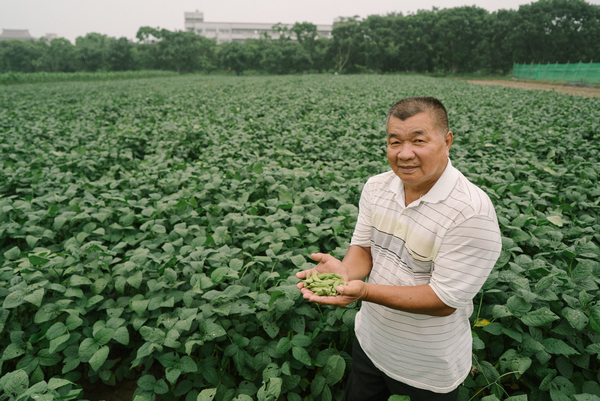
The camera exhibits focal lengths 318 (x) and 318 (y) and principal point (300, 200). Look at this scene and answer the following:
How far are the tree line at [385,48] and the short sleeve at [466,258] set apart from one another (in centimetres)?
5756

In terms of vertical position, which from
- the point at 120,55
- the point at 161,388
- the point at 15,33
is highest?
the point at 15,33

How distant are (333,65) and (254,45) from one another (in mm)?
15056

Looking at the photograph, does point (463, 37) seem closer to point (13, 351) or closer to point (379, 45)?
point (379, 45)

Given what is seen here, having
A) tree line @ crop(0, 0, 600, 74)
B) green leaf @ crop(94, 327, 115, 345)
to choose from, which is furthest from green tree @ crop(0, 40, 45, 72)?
green leaf @ crop(94, 327, 115, 345)

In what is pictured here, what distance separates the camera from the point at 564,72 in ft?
98.5

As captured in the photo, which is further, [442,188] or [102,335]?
[102,335]

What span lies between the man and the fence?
34832 mm

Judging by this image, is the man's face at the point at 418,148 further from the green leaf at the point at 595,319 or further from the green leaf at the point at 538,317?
the green leaf at the point at 595,319

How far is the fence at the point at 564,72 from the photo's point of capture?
26366mm

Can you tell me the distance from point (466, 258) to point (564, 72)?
130 ft

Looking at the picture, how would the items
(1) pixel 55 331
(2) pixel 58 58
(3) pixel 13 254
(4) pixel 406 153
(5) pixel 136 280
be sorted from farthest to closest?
(2) pixel 58 58
(3) pixel 13 254
(5) pixel 136 280
(1) pixel 55 331
(4) pixel 406 153

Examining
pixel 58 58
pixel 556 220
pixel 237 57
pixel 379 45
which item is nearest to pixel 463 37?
pixel 379 45

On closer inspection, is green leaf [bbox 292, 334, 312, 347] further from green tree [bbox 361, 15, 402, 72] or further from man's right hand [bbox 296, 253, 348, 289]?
green tree [bbox 361, 15, 402, 72]

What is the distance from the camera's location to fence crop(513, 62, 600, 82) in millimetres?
26366
